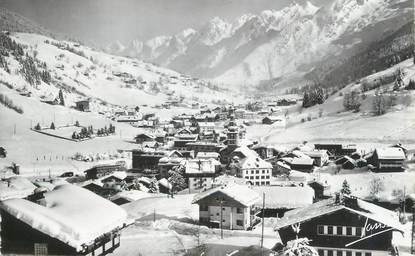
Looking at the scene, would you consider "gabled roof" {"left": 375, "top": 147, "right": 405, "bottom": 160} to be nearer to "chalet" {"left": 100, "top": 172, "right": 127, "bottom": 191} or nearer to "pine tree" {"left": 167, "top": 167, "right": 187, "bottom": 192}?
"pine tree" {"left": 167, "top": 167, "right": 187, "bottom": 192}

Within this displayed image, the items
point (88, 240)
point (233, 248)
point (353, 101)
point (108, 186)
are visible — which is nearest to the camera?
point (88, 240)

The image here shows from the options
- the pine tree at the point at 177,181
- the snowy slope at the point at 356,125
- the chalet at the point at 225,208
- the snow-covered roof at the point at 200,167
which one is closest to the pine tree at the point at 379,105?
the snowy slope at the point at 356,125

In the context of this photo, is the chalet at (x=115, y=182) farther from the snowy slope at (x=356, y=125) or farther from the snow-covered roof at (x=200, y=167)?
the snowy slope at (x=356, y=125)

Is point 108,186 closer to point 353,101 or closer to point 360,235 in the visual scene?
point 360,235

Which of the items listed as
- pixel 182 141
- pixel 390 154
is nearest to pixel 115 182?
pixel 390 154

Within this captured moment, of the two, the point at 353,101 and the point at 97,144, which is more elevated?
the point at 353,101

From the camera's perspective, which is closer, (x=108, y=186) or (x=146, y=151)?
(x=108, y=186)

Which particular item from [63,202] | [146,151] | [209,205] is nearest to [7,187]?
[209,205]

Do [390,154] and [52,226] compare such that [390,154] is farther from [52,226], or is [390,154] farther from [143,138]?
[52,226]
